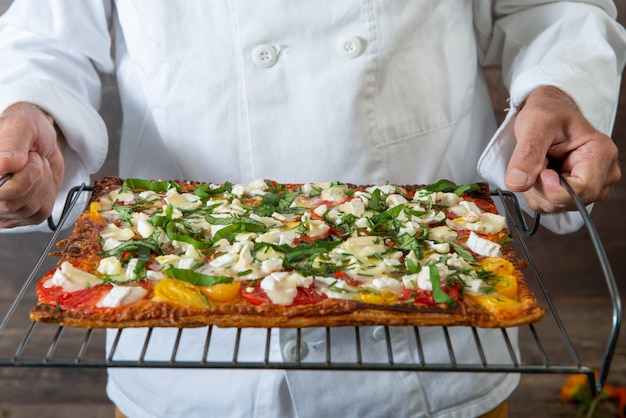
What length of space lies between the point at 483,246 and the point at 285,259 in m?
0.28

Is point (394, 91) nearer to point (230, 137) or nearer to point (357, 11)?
point (357, 11)

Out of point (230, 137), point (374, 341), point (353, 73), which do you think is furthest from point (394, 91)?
point (374, 341)

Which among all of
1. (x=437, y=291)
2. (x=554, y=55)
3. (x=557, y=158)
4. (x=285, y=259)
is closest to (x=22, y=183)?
(x=285, y=259)

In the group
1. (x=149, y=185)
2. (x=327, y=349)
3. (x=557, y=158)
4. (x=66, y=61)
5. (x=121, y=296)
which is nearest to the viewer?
(x=327, y=349)

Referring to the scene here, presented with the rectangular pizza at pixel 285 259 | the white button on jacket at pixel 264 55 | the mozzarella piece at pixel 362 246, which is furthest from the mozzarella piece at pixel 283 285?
the white button on jacket at pixel 264 55

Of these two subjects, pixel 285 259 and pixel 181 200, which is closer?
pixel 285 259

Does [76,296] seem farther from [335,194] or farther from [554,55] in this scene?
[554,55]

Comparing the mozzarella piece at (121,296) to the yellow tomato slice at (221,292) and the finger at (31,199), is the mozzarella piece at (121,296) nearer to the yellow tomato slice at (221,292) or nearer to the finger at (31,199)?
the yellow tomato slice at (221,292)

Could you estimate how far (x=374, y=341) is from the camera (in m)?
1.25

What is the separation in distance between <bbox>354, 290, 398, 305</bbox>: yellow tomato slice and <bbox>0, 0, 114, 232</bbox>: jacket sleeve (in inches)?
25.4

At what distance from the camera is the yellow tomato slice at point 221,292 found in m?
0.93

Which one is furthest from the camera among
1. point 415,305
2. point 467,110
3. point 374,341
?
point 467,110

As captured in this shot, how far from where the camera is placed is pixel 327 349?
797mm

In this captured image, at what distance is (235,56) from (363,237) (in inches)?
17.0
